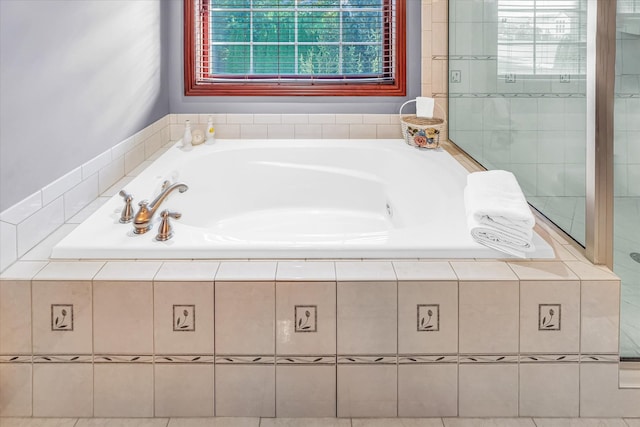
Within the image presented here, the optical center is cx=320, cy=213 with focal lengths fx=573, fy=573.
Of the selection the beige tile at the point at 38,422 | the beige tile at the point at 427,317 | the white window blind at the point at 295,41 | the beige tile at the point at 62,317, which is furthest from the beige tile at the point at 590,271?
the white window blind at the point at 295,41

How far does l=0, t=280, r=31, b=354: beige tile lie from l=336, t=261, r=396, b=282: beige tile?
0.84 meters

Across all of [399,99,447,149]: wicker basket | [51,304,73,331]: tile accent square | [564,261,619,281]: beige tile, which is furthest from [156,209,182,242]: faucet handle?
[399,99,447,149]: wicker basket

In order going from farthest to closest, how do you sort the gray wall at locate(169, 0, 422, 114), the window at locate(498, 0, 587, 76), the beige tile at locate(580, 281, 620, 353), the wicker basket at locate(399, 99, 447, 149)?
the gray wall at locate(169, 0, 422, 114) → the wicker basket at locate(399, 99, 447, 149) → the window at locate(498, 0, 587, 76) → the beige tile at locate(580, 281, 620, 353)

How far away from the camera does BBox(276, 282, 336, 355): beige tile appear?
1522 mm

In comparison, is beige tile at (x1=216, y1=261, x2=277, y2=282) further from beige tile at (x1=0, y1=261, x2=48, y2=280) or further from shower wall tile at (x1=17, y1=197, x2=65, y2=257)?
shower wall tile at (x1=17, y1=197, x2=65, y2=257)

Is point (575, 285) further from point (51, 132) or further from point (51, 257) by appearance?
point (51, 132)

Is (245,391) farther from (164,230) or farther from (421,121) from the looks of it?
(421,121)

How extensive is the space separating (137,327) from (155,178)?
113 cm

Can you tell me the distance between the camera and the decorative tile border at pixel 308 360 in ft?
5.07

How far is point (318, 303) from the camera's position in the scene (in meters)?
1.53

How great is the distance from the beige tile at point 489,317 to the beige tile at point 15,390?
1181mm

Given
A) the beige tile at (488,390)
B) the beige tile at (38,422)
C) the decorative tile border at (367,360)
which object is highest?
the decorative tile border at (367,360)

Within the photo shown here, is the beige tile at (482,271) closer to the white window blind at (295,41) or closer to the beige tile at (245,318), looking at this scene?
the beige tile at (245,318)

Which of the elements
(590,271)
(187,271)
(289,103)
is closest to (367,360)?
(187,271)
